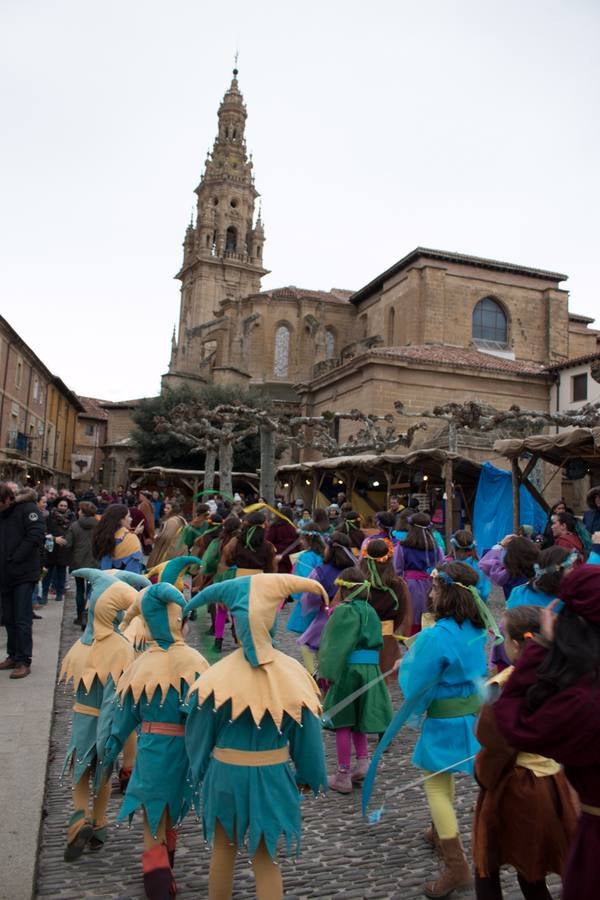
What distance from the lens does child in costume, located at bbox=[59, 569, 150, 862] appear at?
3.65 metres

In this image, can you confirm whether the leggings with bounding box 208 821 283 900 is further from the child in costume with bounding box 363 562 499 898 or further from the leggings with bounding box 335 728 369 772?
the leggings with bounding box 335 728 369 772

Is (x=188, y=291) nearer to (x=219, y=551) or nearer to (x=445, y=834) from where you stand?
(x=219, y=551)

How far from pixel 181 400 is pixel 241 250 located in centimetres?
2612

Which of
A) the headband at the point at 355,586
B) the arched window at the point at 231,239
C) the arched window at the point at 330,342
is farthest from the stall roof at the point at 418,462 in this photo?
the arched window at the point at 231,239

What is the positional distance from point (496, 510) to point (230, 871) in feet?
44.7

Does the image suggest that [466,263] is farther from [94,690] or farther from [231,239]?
[94,690]

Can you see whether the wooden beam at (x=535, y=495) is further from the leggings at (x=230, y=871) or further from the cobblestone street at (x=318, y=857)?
the leggings at (x=230, y=871)

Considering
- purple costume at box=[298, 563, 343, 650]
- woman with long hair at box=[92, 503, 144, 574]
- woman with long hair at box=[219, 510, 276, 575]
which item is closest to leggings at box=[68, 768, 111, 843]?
woman with long hair at box=[92, 503, 144, 574]

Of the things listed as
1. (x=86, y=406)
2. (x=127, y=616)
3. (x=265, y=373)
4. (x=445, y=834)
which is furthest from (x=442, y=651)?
(x=86, y=406)

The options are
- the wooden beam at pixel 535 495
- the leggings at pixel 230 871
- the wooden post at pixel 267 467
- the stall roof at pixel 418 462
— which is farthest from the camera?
the wooden post at pixel 267 467

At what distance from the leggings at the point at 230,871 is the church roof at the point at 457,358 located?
91.6 ft

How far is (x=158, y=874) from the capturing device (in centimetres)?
310

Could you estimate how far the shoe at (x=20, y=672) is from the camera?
6.61m

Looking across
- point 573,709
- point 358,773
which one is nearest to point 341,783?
point 358,773
